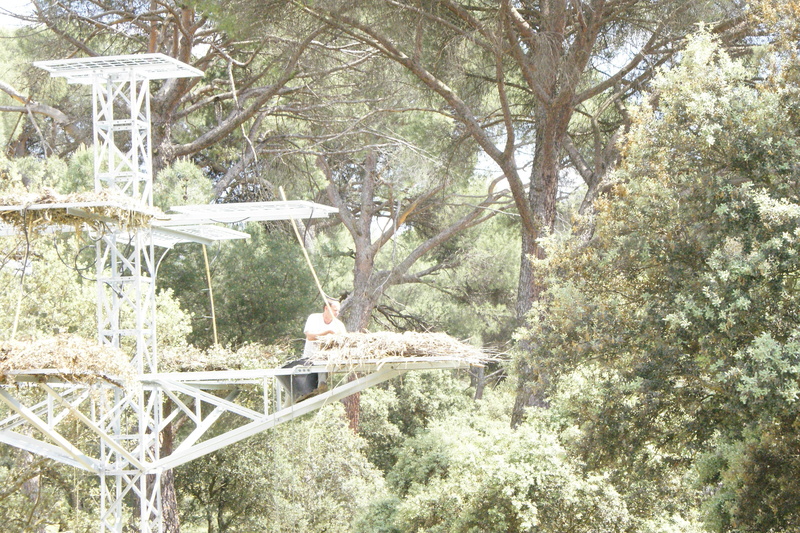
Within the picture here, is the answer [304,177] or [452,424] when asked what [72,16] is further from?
[452,424]

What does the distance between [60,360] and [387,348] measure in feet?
10.3

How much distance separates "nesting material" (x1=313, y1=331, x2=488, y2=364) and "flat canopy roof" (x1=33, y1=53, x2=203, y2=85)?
350cm

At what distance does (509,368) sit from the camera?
11234 mm

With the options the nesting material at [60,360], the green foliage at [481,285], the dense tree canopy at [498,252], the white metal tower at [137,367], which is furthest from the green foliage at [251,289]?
the nesting material at [60,360]

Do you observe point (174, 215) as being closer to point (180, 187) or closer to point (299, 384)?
point (299, 384)

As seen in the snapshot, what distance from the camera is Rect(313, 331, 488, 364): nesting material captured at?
887 cm

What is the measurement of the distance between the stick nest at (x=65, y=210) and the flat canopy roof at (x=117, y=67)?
5.38ft

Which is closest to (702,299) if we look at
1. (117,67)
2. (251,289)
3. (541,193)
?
(117,67)

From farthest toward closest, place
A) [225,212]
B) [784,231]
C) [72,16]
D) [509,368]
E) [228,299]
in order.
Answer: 1. [228,299]
2. [72,16]
3. [509,368]
4. [225,212]
5. [784,231]

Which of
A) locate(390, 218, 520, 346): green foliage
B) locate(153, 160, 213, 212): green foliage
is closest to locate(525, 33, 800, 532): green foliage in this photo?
locate(153, 160, 213, 212): green foliage

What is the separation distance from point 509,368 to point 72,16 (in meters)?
10.2

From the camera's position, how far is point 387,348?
8883 mm

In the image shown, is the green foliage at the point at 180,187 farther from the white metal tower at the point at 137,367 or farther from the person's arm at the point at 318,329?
the person's arm at the point at 318,329

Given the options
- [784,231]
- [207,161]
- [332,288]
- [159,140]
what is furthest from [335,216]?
[784,231]
